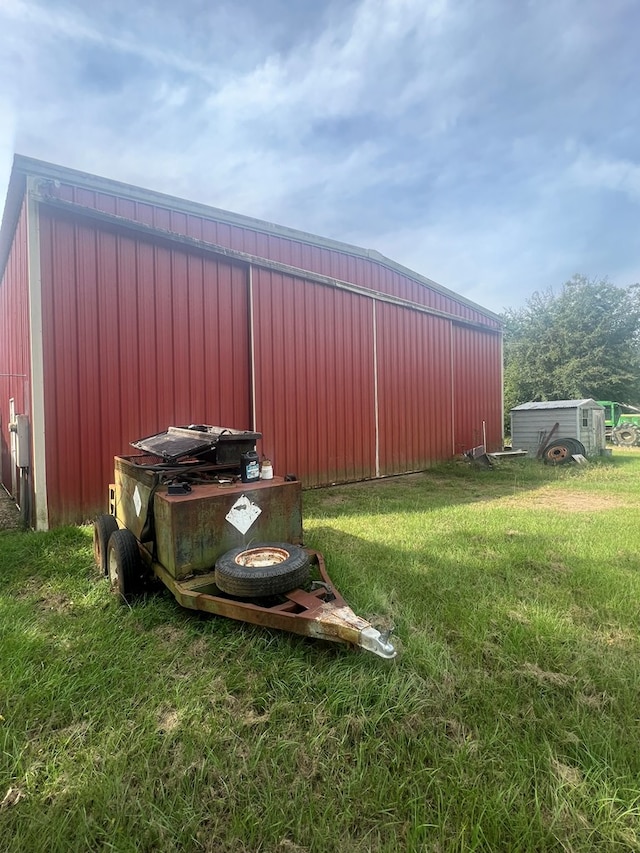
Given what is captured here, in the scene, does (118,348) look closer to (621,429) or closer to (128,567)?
(128,567)

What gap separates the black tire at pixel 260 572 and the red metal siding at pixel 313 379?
467 centimetres

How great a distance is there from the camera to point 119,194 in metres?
5.69

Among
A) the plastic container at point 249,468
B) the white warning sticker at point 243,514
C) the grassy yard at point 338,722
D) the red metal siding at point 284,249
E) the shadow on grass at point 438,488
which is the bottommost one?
the shadow on grass at point 438,488

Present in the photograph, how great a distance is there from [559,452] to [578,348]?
18.1 meters

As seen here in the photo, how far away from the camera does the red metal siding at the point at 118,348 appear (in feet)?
17.2

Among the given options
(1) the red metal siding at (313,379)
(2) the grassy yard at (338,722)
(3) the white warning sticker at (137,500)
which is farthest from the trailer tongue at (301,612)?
(1) the red metal siding at (313,379)

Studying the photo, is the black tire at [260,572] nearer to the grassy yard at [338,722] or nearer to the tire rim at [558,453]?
the grassy yard at [338,722]

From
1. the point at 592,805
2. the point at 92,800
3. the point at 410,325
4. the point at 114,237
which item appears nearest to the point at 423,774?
the point at 592,805

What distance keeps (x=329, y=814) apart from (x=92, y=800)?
2.77ft

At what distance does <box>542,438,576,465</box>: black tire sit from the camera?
11.1 m

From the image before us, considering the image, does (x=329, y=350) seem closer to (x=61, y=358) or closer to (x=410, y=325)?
(x=410, y=325)

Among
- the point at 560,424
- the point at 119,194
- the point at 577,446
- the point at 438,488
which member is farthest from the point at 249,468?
the point at 560,424

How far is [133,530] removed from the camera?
3320 mm

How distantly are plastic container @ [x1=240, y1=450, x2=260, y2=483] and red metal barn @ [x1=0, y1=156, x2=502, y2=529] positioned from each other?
3330 mm
